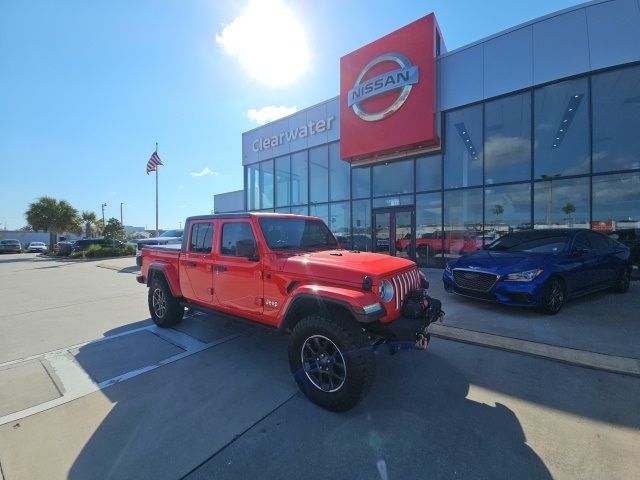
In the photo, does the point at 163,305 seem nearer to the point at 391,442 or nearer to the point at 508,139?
the point at 391,442

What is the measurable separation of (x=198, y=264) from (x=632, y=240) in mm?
11267

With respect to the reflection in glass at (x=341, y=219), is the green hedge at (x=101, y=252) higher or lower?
lower

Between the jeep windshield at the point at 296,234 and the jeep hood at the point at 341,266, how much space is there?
42 centimetres

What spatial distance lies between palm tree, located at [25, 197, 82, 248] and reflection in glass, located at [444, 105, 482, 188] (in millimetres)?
37183

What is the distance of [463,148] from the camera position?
11.6m

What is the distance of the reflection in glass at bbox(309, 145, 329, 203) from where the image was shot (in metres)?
15.1

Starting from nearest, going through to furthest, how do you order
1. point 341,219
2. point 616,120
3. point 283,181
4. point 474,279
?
1. point 474,279
2. point 616,120
3. point 341,219
4. point 283,181

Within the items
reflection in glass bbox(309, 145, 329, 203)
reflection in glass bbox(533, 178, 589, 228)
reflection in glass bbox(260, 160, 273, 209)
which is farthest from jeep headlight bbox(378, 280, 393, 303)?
reflection in glass bbox(260, 160, 273, 209)

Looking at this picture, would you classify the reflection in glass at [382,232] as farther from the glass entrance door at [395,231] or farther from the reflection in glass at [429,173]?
the reflection in glass at [429,173]

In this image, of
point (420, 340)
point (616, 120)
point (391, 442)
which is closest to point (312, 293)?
point (420, 340)

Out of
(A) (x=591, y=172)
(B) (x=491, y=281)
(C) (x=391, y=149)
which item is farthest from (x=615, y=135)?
(B) (x=491, y=281)

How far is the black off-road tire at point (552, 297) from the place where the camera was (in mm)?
5477

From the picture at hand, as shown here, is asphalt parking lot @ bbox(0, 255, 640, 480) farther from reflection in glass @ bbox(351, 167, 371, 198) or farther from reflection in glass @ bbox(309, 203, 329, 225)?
reflection in glass @ bbox(309, 203, 329, 225)

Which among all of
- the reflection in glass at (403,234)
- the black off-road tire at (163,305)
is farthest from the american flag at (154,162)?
the black off-road tire at (163,305)
